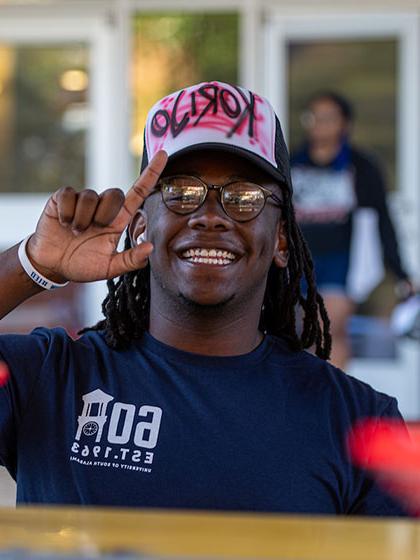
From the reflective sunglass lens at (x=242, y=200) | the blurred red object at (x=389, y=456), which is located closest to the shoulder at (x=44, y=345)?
the reflective sunglass lens at (x=242, y=200)

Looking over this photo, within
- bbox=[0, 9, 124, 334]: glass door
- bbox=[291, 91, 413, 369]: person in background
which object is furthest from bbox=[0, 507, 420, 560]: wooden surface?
bbox=[0, 9, 124, 334]: glass door

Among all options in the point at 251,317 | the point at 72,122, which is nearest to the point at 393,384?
the point at 72,122

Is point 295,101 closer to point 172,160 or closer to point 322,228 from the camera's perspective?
point 322,228

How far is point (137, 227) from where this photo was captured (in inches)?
85.8

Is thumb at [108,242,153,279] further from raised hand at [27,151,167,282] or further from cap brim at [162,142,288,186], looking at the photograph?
cap brim at [162,142,288,186]

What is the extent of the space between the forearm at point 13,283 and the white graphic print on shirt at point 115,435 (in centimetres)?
22

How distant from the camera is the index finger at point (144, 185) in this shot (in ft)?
6.20

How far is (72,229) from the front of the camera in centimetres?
186

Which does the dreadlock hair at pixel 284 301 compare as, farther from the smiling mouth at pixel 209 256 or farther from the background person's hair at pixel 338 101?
the background person's hair at pixel 338 101

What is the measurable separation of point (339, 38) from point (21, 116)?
2029 millimetres

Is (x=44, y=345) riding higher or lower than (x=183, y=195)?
lower

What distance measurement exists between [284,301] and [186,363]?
40 centimetres

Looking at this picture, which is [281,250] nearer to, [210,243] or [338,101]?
[210,243]

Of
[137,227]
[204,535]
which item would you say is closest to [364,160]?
[137,227]
